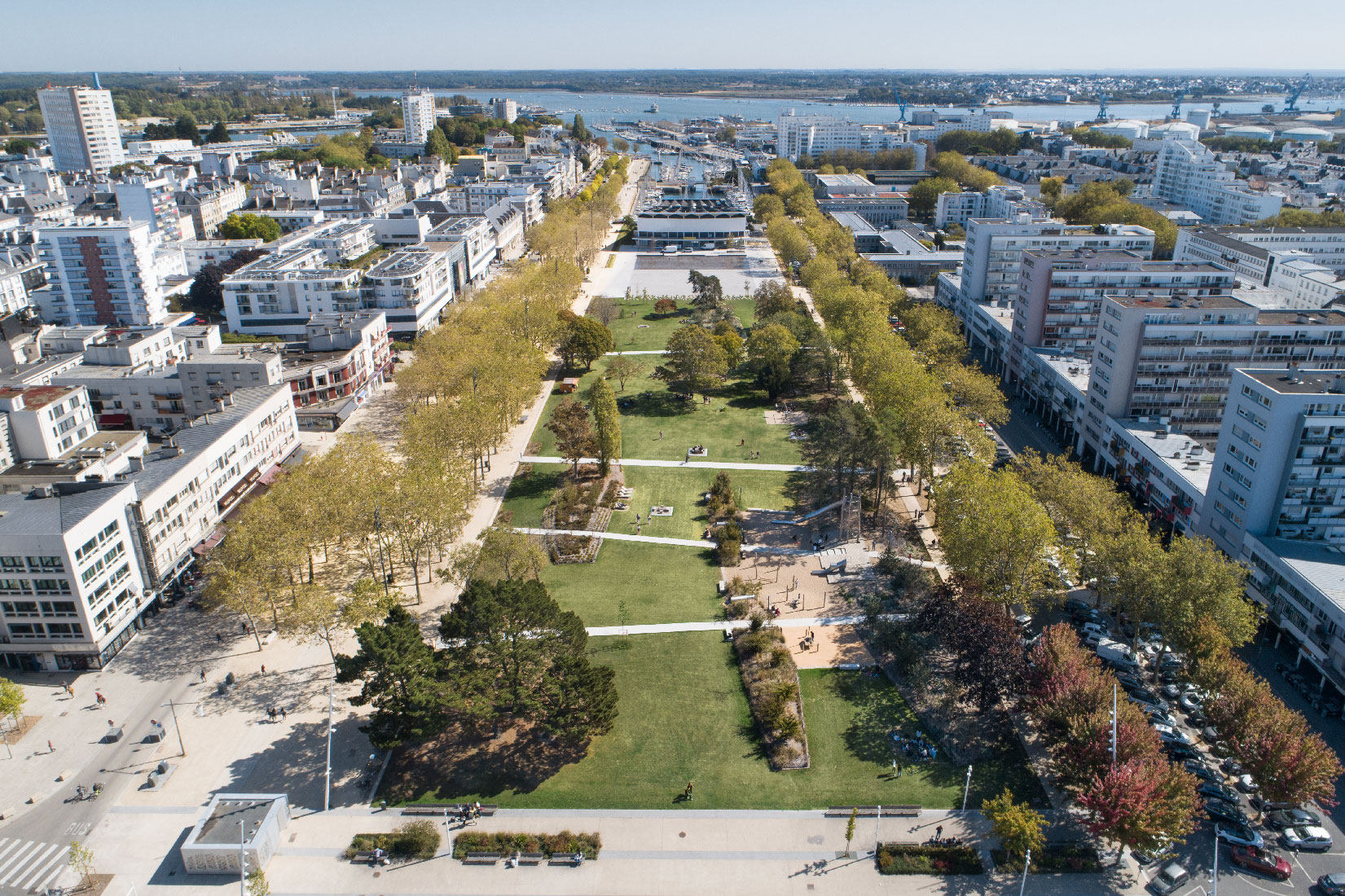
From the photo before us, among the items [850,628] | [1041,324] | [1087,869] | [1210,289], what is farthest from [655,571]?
[1210,289]

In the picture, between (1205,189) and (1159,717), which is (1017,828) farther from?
(1205,189)

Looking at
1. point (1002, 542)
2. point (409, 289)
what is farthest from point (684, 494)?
point (409, 289)

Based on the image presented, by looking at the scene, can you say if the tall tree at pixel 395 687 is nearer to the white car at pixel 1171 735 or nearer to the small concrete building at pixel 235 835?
the small concrete building at pixel 235 835

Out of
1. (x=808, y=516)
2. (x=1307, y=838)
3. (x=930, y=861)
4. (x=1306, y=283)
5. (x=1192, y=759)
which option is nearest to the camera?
(x=930, y=861)

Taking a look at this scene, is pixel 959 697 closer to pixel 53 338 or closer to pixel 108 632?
pixel 108 632

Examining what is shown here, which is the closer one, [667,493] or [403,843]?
[403,843]
